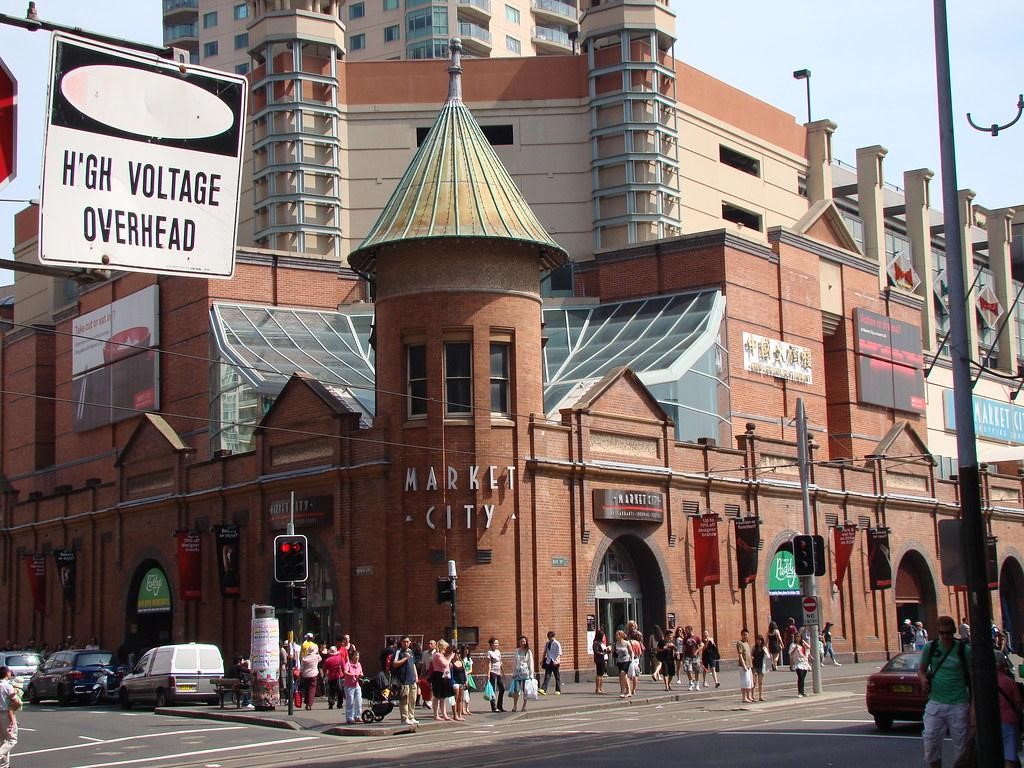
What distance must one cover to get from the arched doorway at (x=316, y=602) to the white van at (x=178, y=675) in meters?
3.21

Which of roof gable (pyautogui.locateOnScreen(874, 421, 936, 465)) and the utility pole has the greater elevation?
roof gable (pyautogui.locateOnScreen(874, 421, 936, 465))

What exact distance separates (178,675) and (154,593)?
12184mm

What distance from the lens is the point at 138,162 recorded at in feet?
29.6

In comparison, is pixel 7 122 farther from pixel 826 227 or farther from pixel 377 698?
pixel 826 227

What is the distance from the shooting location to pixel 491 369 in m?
37.9

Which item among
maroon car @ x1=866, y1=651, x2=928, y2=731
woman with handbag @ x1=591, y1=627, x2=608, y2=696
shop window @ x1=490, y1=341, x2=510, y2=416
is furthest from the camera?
shop window @ x1=490, y1=341, x2=510, y2=416

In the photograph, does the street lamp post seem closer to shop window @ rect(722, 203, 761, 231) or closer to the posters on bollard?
shop window @ rect(722, 203, 761, 231)

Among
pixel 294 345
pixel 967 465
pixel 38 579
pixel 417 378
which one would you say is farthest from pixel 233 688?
pixel 967 465

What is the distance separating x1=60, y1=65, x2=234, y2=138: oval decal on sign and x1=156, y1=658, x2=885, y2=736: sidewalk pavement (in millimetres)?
19743

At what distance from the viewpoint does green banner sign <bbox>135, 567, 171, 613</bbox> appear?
4688cm

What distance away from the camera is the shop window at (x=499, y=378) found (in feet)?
124

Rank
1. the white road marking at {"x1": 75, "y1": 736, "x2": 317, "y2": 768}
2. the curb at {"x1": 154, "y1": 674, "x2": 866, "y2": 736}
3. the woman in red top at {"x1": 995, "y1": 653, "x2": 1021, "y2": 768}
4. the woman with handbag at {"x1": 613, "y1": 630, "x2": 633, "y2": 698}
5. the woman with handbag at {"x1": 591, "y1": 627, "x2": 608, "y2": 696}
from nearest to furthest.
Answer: the woman in red top at {"x1": 995, "y1": 653, "x2": 1021, "y2": 768} < the white road marking at {"x1": 75, "y1": 736, "x2": 317, "y2": 768} < the curb at {"x1": 154, "y1": 674, "x2": 866, "y2": 736} < the woman with handbag at {"x1": 613, "y1": 630, "x2": 633, "y2": 698} < the woman with handbag at {"x1": 591, "y1": 627, "x2": 608, "y2": 696}

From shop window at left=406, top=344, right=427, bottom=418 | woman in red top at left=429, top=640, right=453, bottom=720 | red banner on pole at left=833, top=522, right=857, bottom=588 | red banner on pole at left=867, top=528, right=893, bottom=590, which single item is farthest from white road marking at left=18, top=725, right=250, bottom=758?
red banner on pole at left=867, top=528, right=893, bottom=590

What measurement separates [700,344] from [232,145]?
3994cm
